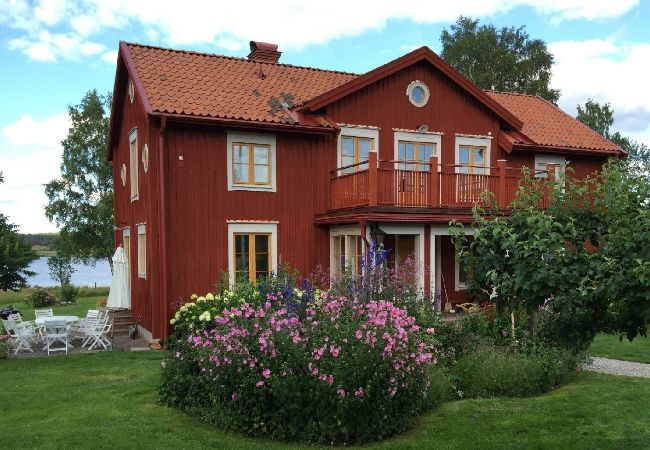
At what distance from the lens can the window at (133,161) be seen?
16344mm

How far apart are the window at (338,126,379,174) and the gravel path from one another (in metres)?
7.43

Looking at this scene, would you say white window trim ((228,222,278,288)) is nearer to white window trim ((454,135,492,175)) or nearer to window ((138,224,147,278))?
window ((138,224,147,278))

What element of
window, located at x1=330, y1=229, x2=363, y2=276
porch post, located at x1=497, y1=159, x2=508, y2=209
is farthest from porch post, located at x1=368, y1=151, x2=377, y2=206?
porch post, located at x1=497, y1=159, x2=508, y2=209

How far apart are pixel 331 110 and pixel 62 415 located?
10.1 metres

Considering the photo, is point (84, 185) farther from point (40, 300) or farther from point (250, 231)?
point (250, 231)

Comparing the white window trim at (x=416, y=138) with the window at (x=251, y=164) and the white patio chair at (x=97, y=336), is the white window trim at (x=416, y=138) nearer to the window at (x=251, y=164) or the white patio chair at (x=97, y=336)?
the window at (x=251, y=164)

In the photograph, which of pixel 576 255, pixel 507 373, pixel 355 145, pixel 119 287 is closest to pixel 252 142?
pixel 355 145

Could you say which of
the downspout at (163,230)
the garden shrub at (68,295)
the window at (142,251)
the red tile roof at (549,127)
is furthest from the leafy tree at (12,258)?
the red tile roof at (549,127)

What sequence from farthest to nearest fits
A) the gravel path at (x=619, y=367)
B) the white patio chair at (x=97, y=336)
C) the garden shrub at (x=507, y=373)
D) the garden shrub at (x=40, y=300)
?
the garden shrub at (x=40, y=300) < the white patio chair at (x=97, y=336) < the gravel path at (x=619, y=367) < the garden shrub at (x=507, y=373)

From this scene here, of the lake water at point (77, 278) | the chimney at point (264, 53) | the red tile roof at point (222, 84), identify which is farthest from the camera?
the lake water at point (77, 278)

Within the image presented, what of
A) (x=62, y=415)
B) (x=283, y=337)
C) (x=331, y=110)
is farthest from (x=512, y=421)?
(x=331, y=110)

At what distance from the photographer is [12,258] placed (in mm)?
29047

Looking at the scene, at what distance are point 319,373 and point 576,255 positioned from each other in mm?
3284

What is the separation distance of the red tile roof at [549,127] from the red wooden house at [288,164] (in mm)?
876
